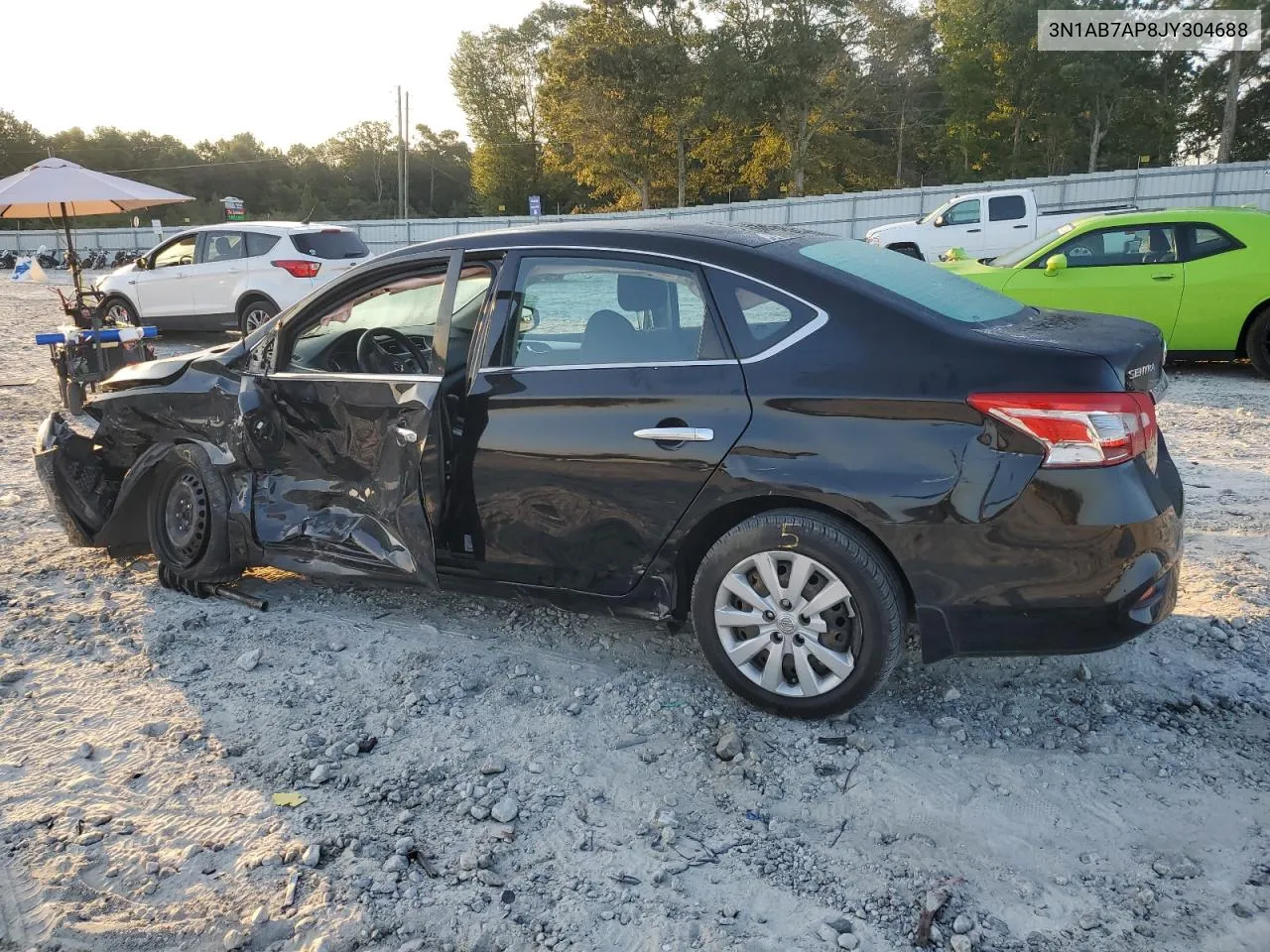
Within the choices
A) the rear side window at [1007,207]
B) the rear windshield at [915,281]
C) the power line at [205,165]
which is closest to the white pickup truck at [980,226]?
the rear side window at [1007,207]

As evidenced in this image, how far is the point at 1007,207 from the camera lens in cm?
1920

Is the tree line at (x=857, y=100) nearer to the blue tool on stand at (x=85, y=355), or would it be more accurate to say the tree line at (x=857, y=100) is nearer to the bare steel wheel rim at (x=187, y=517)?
the blue tool on stand at (x=85, y=355)

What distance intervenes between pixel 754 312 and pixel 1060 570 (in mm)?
1271

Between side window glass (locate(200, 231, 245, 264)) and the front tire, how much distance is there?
12.4 metres

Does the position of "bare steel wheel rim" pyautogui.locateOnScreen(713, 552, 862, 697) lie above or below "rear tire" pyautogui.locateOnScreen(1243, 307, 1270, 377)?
below

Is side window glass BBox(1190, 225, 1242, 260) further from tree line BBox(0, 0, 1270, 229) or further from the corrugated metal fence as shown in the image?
tree line BBox(0, 0, 1270, 229)

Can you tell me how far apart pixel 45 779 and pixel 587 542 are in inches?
75.9

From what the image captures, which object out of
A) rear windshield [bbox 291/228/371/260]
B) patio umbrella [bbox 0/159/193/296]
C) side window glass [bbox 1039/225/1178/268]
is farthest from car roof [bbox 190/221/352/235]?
side window glass [bbox 1039/225/1178/268]

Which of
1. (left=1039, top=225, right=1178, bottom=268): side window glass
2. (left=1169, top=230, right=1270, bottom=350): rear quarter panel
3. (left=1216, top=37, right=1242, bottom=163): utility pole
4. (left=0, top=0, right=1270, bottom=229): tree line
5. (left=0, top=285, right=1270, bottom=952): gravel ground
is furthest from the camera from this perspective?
(left=0, top=0, right=1270, bottom=229): tree line

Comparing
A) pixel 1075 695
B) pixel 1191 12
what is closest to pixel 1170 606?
pixel 1075 695

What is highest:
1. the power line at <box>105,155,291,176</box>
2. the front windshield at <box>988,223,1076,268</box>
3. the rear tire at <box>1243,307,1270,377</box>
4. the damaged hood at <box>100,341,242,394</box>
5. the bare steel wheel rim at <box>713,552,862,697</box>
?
the power line at <box>105,155,291,176</box>

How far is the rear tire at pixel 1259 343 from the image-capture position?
9.34m

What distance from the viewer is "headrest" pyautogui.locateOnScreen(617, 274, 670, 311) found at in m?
3.57

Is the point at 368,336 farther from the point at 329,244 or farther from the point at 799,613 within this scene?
the point at 329,244
